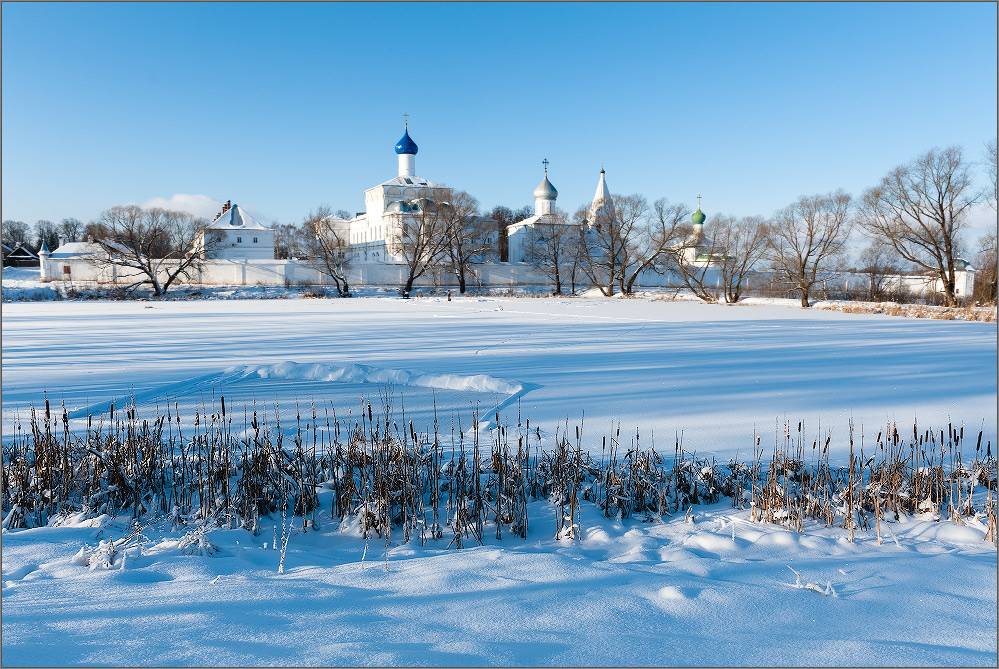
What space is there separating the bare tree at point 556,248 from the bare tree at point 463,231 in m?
4.28

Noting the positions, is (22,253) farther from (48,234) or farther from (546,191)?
(546,191)

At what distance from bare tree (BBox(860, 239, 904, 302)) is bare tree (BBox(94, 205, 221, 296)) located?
131ft

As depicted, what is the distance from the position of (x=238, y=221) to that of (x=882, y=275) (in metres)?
48.1

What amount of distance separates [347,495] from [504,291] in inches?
1549

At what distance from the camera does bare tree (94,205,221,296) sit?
35.6 metres

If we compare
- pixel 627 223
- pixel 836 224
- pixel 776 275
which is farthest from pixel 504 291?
pixel 836 224

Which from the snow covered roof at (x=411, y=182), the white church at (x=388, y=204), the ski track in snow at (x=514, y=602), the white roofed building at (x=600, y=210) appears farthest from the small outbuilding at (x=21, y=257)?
the ski track in snow at (x=514, y=602)

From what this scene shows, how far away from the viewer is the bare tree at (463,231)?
129ft

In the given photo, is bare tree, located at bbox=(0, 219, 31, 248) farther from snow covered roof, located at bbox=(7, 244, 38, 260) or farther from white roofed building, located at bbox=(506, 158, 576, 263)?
white roofed building, located at bbox=(506, 158, 576, 263)

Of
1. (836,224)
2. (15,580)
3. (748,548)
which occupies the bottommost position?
(748,548)

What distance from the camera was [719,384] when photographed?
6742 millimetres

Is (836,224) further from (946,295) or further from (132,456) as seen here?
(132,456)

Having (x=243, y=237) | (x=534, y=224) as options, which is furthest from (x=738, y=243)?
(x=243, y=237)

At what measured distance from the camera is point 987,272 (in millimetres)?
27375
